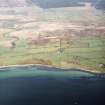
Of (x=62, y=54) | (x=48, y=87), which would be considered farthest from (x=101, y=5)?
(x=48, y=87)

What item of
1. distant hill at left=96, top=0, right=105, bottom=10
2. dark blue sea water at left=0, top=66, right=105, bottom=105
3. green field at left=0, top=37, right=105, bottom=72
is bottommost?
dark blue sea water at left=0, top=66, right=105, bottom=105

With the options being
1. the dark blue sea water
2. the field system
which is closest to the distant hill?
the field system

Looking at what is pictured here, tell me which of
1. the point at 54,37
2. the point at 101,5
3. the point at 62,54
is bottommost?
the point at 62,54

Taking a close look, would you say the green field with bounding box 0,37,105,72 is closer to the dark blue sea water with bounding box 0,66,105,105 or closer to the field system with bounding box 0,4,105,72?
the field system with bounding box 0,4,105,72

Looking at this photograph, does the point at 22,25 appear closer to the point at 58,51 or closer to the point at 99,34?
the point at 58,51

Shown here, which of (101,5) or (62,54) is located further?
(101,5)

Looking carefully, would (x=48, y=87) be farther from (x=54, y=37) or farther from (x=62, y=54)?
(x=54, y=37)

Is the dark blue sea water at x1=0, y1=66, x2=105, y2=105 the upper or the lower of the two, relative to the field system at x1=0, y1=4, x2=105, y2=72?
lower

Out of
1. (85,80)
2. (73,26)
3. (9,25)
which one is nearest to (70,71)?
(85,80)

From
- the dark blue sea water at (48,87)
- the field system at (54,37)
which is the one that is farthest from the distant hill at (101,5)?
the dark blue sea water at (48,87)
